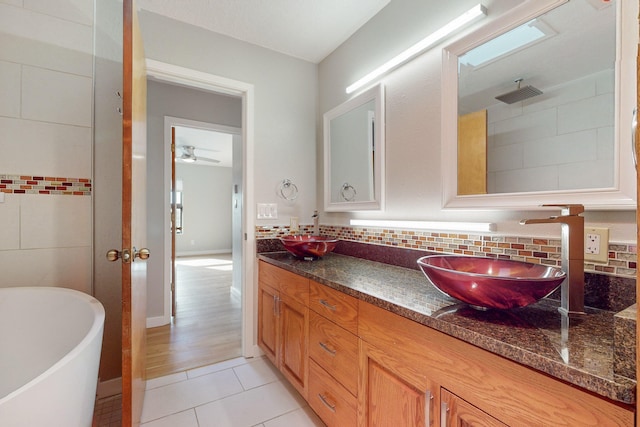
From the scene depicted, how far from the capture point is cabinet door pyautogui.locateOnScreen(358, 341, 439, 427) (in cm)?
88

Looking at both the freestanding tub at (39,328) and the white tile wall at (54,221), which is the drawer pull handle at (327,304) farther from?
the white tile wall at (54,221)

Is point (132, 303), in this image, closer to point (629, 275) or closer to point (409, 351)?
point (409, 351)

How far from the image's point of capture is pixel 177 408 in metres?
1.62

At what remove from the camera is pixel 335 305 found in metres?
1.29

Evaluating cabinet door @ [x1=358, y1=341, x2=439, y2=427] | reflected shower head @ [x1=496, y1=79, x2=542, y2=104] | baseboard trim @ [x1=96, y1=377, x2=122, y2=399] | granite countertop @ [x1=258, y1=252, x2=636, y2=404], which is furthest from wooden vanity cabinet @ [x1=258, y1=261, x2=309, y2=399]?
reflected shower head @ [x1=496, y1=79, x2=542, y2=104]

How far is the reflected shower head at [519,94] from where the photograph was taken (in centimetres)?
112

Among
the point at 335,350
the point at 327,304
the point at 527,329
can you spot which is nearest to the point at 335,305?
the point at 327,304

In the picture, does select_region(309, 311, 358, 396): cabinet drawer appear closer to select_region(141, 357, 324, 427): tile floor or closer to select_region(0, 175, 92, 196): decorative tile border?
select_region(141, 357, 324, 427): tile floor

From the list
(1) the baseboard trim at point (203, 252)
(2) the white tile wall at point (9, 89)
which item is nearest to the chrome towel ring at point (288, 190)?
(2) the white tile wall at point (9, 89)

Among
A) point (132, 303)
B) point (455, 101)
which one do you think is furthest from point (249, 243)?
point (455, 101)

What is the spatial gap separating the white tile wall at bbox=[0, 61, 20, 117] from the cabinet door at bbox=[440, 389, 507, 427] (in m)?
2.44

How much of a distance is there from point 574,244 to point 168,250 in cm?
309

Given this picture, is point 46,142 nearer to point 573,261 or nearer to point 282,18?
point 282,18

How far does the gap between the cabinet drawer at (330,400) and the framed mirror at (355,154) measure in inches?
40.0
